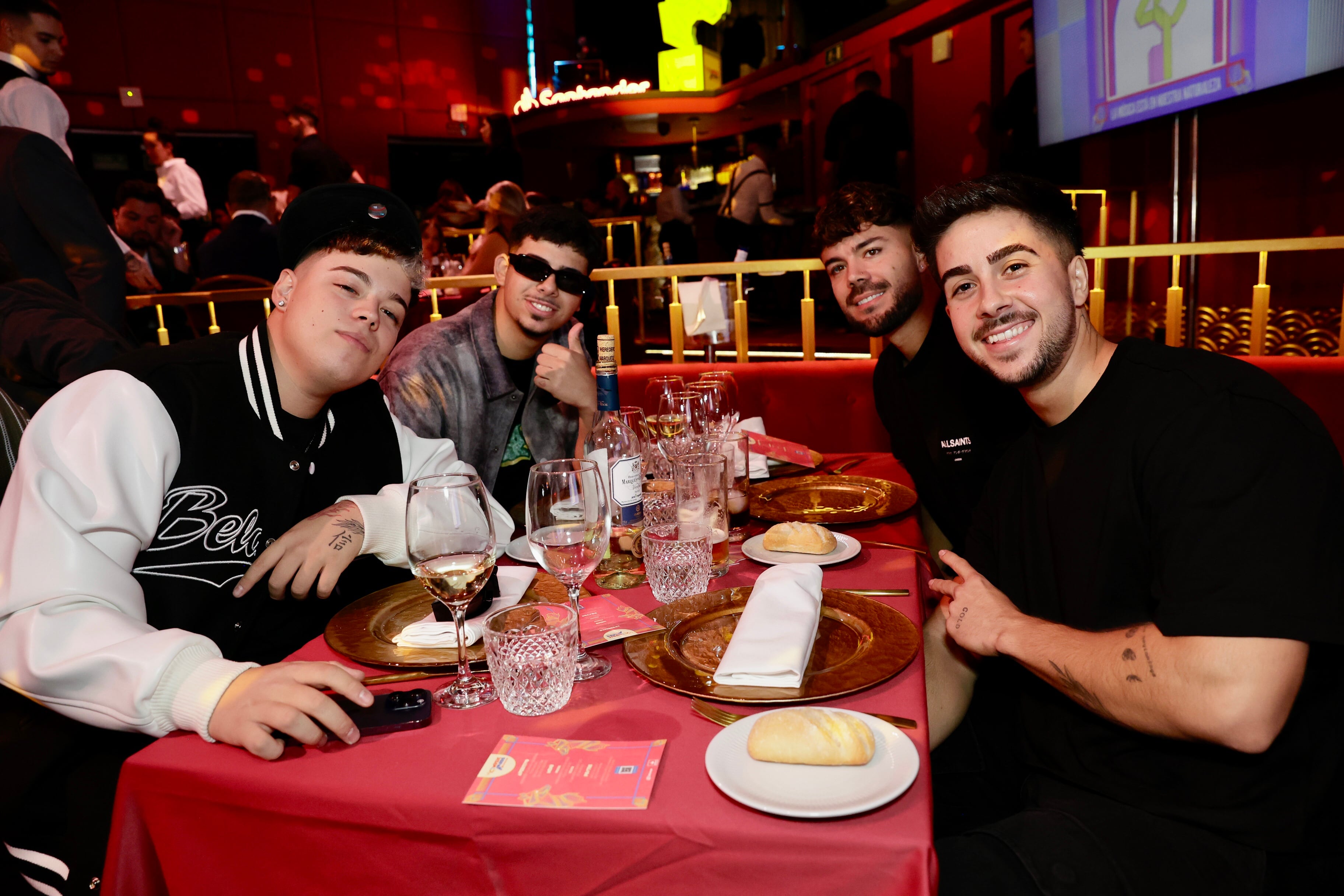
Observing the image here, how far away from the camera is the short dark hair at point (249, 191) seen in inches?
210

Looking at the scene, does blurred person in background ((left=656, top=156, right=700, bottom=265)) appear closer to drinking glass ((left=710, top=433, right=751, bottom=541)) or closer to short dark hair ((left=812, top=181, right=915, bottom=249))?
short dark hair ((left=812, top=181, right=915, bottom=249))

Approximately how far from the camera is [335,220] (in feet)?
5.51

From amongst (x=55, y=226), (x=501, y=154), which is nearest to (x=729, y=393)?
(x=55, y=226)

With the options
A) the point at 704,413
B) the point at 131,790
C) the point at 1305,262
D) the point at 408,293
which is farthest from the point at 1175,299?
the point at 131,790

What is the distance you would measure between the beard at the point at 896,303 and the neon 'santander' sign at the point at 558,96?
1233 centimetres

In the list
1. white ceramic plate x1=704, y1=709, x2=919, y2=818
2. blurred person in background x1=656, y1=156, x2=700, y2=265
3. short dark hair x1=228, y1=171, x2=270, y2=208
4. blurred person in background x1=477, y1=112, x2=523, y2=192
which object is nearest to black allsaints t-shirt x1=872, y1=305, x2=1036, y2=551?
white ceramic plate x1=704, y1=709, x2=919, y2=818

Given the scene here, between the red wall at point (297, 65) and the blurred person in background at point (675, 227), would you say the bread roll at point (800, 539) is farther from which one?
the red wall at point (297, 65)

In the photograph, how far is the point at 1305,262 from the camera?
5238 mm

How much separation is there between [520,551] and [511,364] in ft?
3.60

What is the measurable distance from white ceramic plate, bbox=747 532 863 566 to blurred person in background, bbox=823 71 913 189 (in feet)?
21.2

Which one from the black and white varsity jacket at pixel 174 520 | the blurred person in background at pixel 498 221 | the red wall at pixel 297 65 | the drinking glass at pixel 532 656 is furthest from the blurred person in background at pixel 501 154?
the drinking glass at pixel 532 656

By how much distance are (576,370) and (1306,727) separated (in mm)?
1862

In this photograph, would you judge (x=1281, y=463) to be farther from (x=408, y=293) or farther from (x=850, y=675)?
(x=408, y=293)

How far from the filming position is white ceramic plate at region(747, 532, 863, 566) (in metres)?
1.52
